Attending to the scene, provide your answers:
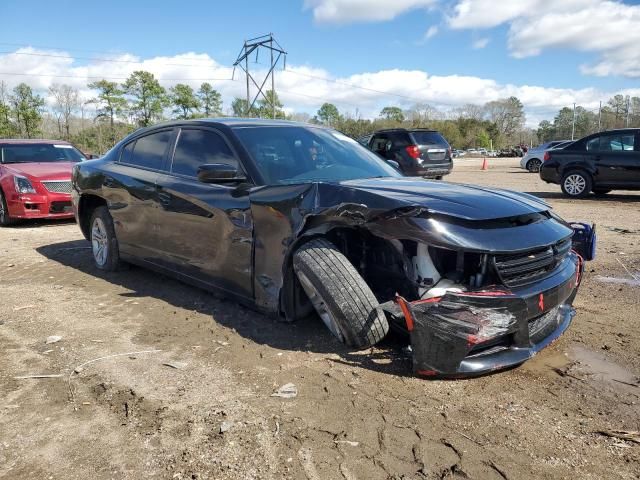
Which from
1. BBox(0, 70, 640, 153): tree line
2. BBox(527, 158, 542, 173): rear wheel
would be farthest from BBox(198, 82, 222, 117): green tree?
BBox(527, 158, 542, 173): rear wheel

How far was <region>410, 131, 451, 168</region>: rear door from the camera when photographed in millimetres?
14365

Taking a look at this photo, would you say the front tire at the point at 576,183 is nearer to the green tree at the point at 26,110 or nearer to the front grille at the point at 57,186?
the front grille at the point at 57,186

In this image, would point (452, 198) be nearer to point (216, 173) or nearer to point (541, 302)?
point (541, 302)

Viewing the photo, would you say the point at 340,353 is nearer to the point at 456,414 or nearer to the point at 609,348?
the point at 456,414

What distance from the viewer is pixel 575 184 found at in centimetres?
1235

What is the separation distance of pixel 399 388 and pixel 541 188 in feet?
46.2

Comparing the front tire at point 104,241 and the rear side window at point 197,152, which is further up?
the rear side window at point 197,152

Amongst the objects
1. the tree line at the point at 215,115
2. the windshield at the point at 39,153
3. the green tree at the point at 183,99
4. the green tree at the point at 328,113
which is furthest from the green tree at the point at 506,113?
the windshield at the point at 39,153

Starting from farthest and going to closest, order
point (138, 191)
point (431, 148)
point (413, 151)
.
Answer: point (431, 148) < point (413, 151) < point (138, 191)

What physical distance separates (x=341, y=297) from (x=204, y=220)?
1480 millimetres

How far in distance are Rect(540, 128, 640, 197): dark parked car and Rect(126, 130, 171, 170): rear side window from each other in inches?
416

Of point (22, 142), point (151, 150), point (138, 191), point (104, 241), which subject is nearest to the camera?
point (138, 191)

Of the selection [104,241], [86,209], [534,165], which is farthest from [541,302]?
[534,165]

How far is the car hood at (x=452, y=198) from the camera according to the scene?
287cm
